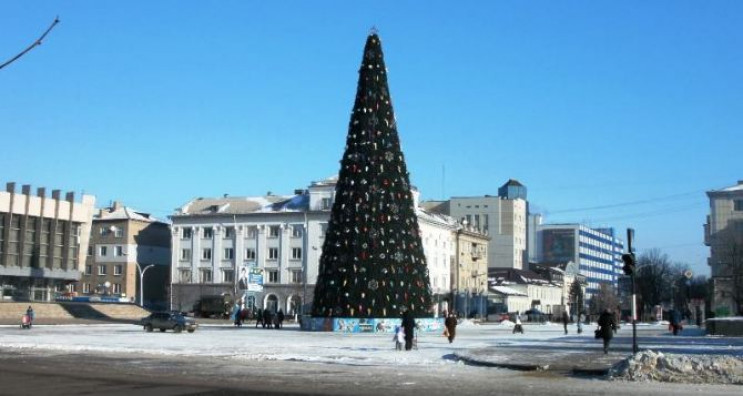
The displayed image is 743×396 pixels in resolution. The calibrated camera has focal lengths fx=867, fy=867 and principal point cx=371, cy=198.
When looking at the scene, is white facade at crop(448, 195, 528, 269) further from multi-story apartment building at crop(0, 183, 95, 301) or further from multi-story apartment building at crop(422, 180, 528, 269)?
multi-story apartment building at crop(0, 183, 95, 301)

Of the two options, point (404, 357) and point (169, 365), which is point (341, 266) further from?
point (169, 365)

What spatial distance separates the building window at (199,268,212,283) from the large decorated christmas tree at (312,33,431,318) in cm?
5655

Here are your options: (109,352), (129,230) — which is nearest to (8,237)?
(129,230)

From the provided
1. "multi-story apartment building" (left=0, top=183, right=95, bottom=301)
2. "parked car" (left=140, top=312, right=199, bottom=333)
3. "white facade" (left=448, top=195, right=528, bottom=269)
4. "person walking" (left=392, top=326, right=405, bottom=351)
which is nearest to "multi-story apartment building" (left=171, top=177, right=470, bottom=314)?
"multi-story apartment building" (left=0, top=183, right=95, bottom=301)

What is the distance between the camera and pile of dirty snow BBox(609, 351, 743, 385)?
1928 cm

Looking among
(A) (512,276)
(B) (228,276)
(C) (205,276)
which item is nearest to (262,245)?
(B) (228,276)

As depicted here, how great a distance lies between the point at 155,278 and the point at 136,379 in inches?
3873

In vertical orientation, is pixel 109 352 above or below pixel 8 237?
below

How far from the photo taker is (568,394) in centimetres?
1677

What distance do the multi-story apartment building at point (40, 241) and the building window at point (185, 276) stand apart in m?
12.8

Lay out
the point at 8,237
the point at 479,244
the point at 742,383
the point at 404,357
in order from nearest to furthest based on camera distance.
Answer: the point at 742,383, the point at 404,357, the point at 8,237, the point at 479,244

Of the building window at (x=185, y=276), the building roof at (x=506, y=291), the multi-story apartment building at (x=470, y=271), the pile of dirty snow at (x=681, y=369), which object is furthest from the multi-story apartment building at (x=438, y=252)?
the pile of dirty snow at (x=681, y=369)

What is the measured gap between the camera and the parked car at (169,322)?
48969 millimetres

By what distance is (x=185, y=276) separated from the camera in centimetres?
10525
